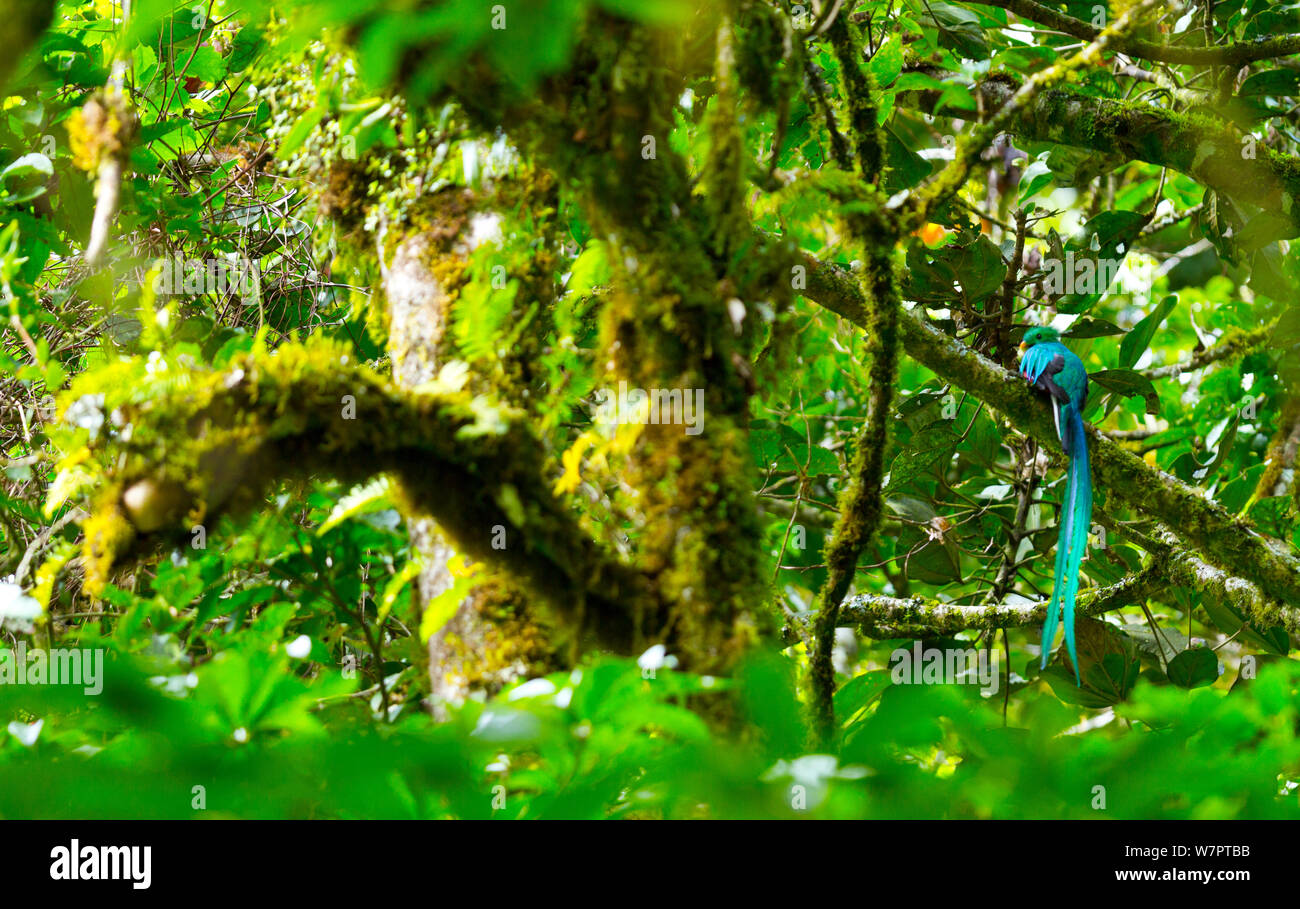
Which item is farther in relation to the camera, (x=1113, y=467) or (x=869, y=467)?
(x=1113, y=467)

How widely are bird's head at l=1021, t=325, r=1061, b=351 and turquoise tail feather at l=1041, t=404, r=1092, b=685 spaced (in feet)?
1.11

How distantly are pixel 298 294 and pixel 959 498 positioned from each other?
197 cm

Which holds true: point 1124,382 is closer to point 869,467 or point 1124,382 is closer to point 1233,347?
point 1233,347

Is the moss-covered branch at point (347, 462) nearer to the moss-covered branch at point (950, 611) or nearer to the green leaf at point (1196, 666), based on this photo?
the moss-covered branch at point (950, 611)

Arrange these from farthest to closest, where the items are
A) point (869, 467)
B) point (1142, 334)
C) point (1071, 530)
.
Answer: point (1142, 334) → point (1071, 530) → point (869, 467)

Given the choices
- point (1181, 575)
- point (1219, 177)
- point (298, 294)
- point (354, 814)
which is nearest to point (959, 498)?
point (1181, 575)

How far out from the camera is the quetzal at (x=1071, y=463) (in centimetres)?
200

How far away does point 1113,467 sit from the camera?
88.6 inches

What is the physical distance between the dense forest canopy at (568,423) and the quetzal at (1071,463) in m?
0.03

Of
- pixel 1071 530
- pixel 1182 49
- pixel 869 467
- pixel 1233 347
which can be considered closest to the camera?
pixel 869 467

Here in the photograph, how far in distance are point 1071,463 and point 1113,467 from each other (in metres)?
0.19

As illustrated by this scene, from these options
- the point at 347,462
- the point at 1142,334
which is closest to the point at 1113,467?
the point at 1142,334

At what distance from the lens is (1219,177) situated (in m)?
2.33

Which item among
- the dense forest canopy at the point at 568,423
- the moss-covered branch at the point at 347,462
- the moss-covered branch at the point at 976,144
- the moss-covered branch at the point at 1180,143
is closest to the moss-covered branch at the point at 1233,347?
the dense forest canopy at the point at 568,423
